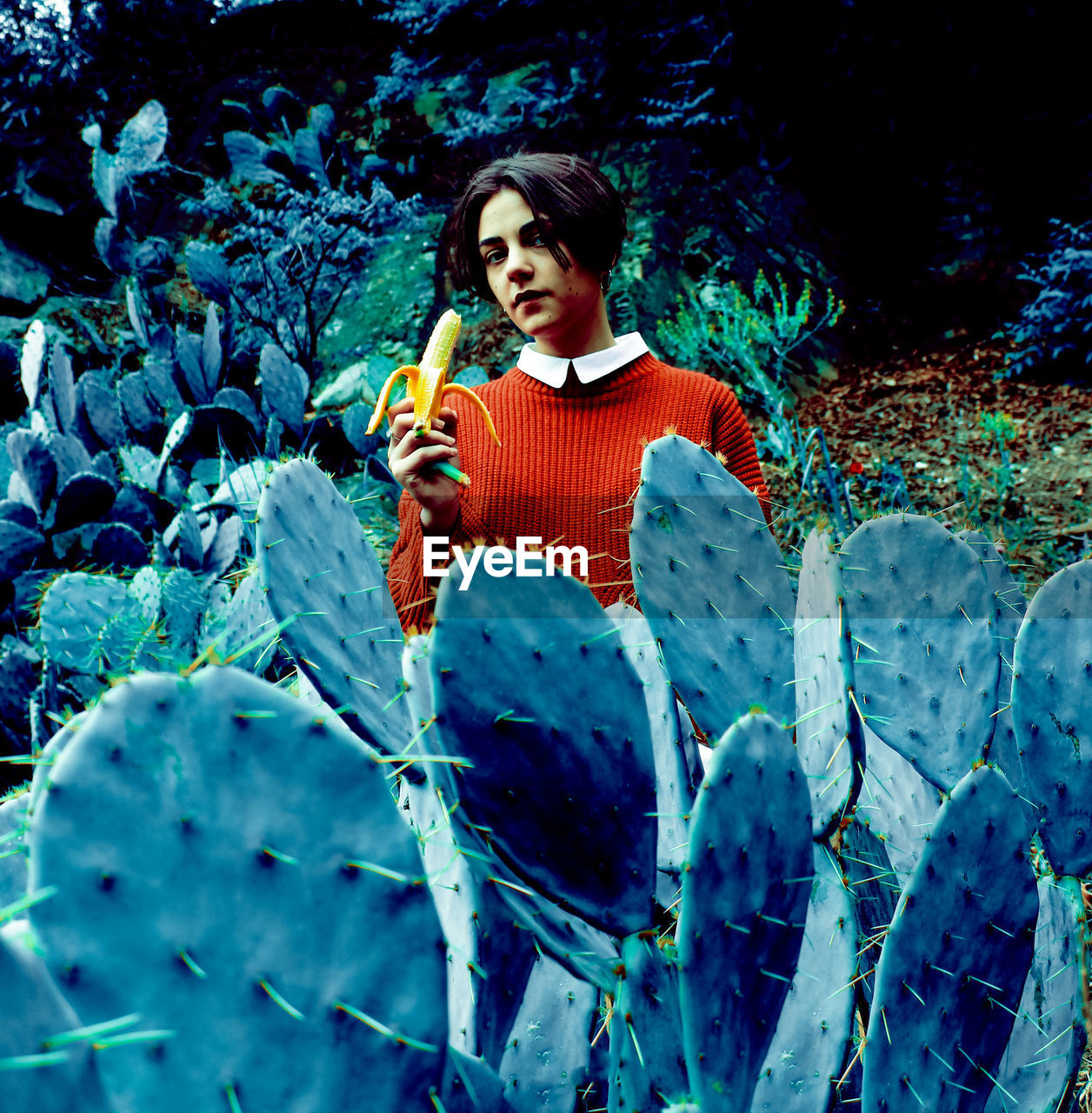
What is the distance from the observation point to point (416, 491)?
89cm

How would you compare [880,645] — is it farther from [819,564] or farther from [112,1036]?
[112,1036]

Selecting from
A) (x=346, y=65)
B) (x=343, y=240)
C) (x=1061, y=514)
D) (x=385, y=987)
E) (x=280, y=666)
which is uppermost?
(x=346, y=65)

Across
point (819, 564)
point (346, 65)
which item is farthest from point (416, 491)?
point (346, 65)

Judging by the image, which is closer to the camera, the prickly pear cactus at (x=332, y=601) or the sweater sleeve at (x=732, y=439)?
the prickly pear cactus at (x=332, y=601)

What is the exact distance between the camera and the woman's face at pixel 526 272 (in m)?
1.11

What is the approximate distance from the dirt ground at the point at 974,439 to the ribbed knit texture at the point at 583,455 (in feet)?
6.93

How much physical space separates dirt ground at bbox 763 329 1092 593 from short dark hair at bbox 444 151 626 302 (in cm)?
231

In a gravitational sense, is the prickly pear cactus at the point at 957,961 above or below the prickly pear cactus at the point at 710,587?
below

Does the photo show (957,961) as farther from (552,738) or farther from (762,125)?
(762,125)

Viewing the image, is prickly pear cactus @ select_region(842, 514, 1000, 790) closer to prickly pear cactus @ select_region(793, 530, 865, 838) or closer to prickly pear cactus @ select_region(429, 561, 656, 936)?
prickly pear cactus @ select_region(793, 530, 865, 838)

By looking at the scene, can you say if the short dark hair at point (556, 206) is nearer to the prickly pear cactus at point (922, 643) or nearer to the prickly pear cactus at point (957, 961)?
the prickly pear cactus at point (922, 643)

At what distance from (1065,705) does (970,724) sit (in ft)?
0.25

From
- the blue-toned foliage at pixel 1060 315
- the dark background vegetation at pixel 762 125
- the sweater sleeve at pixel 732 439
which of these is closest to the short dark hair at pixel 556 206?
the sweater sleeve at pixel 732 439

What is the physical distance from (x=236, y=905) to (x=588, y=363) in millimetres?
1068
